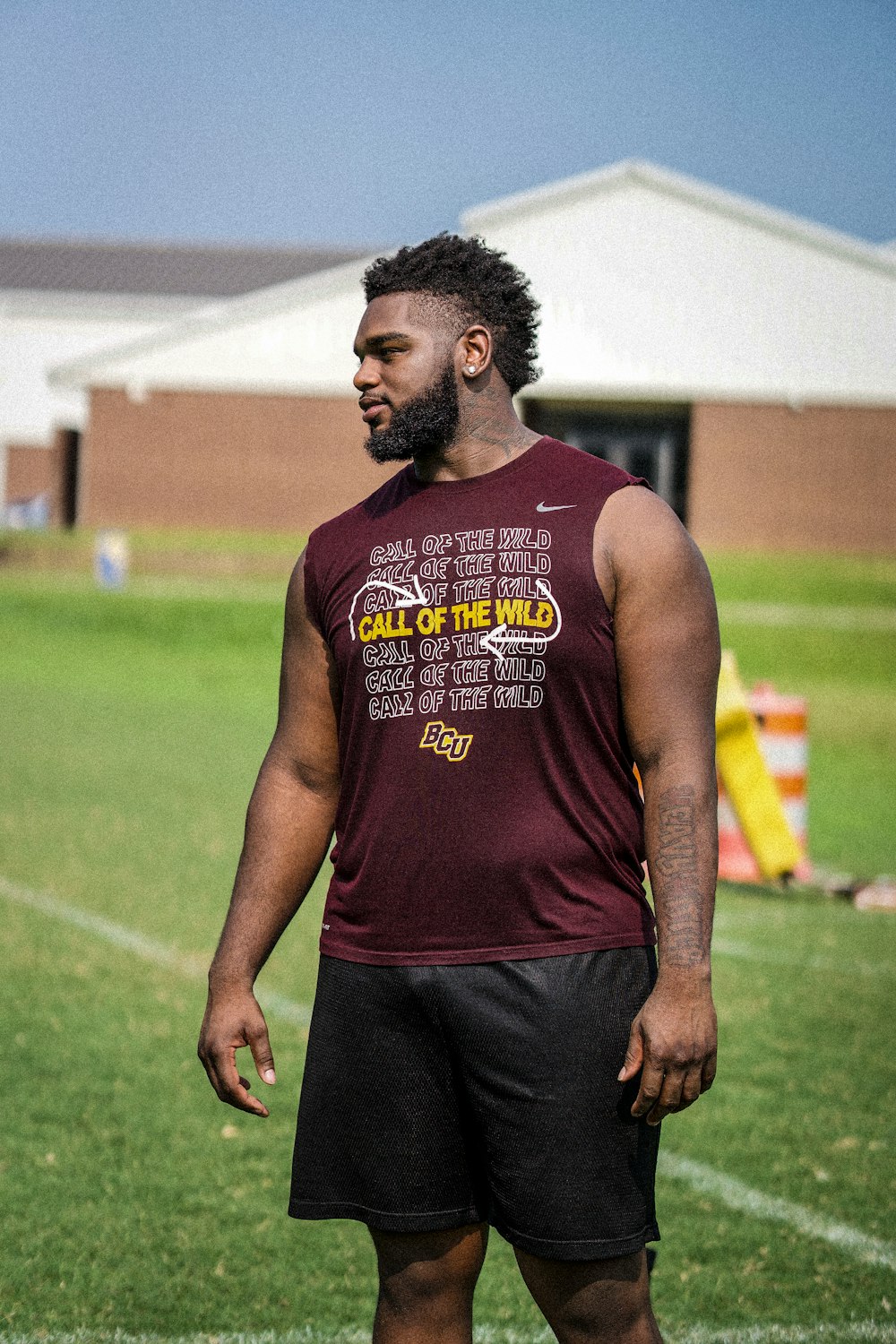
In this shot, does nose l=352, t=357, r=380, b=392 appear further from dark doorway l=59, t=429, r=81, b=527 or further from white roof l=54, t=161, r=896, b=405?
dark doorway l=59, t=429, r=81, b=527

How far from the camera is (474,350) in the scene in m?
3.14

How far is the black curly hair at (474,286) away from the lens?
313cm

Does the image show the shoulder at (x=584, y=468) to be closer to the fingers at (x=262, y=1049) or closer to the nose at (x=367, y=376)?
the nose at (x=367, y=376)

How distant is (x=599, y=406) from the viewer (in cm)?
3922

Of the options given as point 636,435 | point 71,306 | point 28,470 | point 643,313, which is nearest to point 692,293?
point 643,313

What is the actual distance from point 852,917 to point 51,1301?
589 centimetres

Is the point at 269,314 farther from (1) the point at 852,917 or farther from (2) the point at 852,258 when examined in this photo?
(1) the point at 852,917

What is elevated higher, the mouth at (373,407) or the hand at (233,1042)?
the mouth at (373,407)

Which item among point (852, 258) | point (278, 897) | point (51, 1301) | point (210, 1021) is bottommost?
point (51, 1301)

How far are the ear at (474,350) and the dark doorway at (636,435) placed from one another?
120 feet

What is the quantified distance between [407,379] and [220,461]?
36919 millimetres

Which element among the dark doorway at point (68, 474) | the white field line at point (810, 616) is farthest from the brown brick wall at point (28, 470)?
the white field line at point (810, 616)

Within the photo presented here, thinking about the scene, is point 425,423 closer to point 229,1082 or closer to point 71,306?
point 229,1082

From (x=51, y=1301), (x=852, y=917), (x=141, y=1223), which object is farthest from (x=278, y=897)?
(x=852, y=917)
